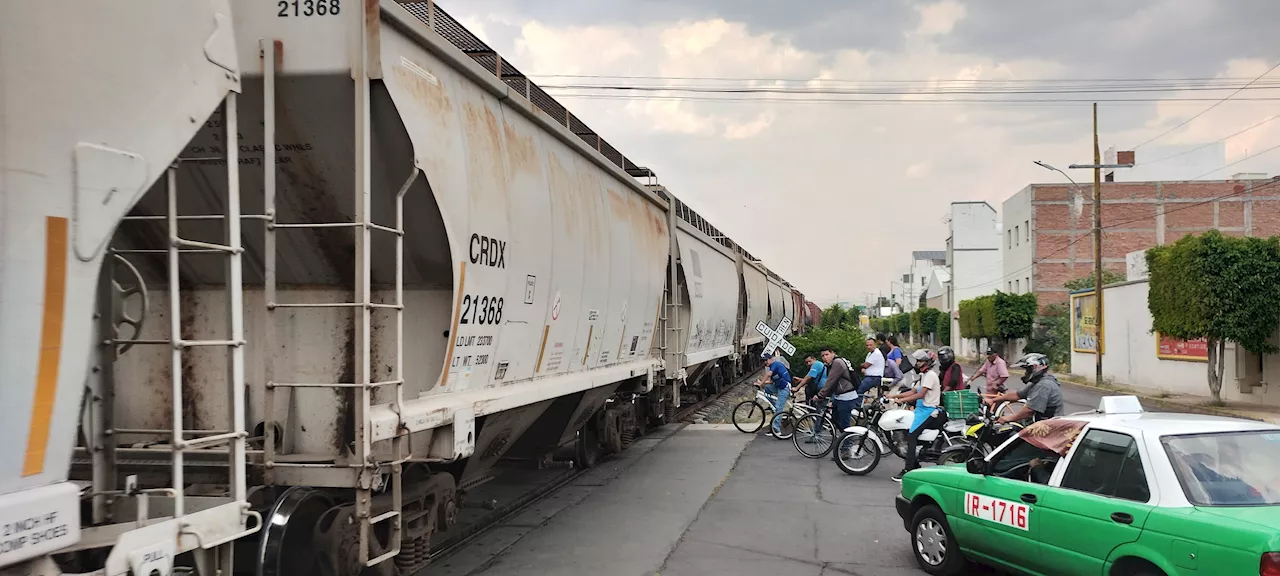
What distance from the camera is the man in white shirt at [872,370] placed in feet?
43.1

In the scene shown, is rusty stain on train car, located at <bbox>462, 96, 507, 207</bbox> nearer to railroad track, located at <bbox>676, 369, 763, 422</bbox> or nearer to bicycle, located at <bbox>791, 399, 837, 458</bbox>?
bicycle, located at <bbox>791, 399, 837, 458</bbox>

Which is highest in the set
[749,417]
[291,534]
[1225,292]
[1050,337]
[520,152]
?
[520,152]

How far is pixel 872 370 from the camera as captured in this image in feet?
43.3

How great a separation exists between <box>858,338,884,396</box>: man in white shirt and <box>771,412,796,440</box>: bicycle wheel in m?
1.86

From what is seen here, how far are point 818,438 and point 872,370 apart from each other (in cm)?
142

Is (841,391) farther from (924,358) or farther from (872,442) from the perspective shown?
(924,358)

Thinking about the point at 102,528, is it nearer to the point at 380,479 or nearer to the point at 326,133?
the point at 380,479

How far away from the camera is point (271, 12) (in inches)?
179

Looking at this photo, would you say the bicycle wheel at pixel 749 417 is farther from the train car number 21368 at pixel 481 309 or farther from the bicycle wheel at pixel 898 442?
the train car number 21368 at pixel 481 309

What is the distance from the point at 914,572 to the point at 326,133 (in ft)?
18.0

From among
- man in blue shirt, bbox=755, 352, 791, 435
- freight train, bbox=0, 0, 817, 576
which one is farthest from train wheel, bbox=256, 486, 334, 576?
man in blue shirt, bbox=755, 352, 791, 435

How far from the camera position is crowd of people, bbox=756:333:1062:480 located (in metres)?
9.22

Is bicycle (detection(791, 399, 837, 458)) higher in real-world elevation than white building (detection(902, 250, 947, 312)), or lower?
lower

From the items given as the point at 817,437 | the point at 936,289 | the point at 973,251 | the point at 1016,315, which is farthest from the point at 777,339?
the point at 936,289
